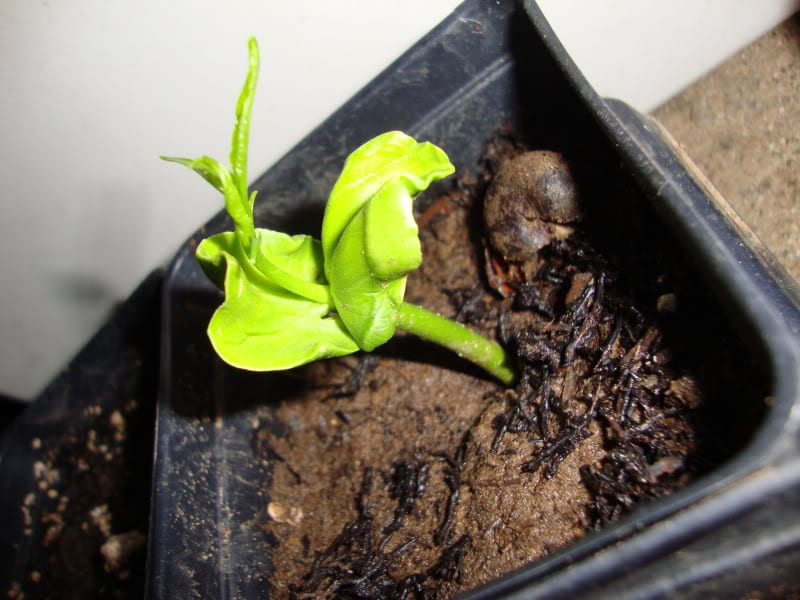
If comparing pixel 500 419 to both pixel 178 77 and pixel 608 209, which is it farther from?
pixel 178 77

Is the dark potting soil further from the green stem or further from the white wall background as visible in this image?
the green stem

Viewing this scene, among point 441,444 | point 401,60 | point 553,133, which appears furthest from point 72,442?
point 553,133

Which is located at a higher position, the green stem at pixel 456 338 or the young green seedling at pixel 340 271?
the young green seedling at pixel 340 271

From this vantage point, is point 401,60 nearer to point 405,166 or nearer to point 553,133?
point 553,133

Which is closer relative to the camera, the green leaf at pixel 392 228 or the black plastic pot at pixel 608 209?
the black plastic pot at pixel 608 209

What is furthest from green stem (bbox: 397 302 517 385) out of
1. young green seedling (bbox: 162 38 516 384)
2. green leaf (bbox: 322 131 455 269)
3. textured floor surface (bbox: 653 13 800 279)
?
textured floor surface (bbox: 653 13 800 279)

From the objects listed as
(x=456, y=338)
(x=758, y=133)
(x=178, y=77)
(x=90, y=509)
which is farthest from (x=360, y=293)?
(x=90, y=509)

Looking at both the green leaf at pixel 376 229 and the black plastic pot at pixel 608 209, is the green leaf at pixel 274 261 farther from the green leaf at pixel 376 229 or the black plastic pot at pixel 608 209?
the black plastic pot at pixel 608 209

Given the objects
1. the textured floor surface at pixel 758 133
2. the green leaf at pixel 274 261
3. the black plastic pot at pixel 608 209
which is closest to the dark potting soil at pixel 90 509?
the black plastic pot at pixel 608 209
